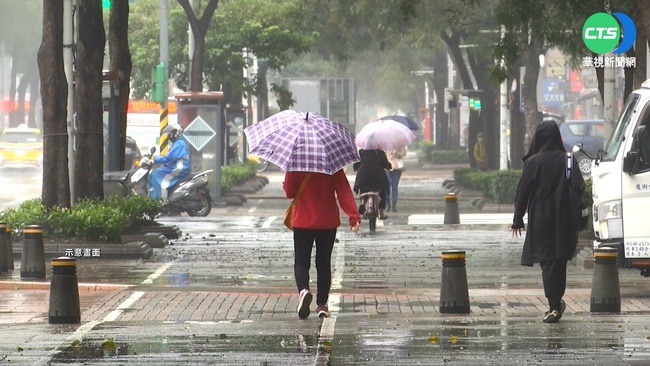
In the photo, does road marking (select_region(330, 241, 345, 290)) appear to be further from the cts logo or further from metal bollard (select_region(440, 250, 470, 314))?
the cts logo

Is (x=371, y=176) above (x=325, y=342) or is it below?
above

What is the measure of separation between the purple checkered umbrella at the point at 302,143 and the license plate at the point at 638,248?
136 inches

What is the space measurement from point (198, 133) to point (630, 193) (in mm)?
19962

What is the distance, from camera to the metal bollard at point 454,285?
1339 cm

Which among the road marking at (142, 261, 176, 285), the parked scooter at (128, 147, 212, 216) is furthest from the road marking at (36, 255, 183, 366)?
the parked scooter at (128, 147, 212, 216)

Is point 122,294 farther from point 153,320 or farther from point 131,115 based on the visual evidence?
point 131,115

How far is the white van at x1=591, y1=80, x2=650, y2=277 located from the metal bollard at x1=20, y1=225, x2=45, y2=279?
6353 millimetres

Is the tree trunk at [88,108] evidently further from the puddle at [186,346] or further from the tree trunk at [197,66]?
the tree trunk at [197,66]

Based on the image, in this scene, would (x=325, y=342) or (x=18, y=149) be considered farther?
(x=18, y=149)

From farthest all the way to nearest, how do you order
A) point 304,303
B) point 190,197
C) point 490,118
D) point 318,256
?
point 490,118
point 190,197
point 318,256
point 304,303

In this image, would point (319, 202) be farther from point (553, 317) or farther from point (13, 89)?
point (13, 89)

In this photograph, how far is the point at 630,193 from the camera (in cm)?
1497

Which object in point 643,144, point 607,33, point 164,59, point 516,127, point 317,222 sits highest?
point 164,59

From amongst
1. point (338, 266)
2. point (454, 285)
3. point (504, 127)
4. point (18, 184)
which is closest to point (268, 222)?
point (338, 266)
